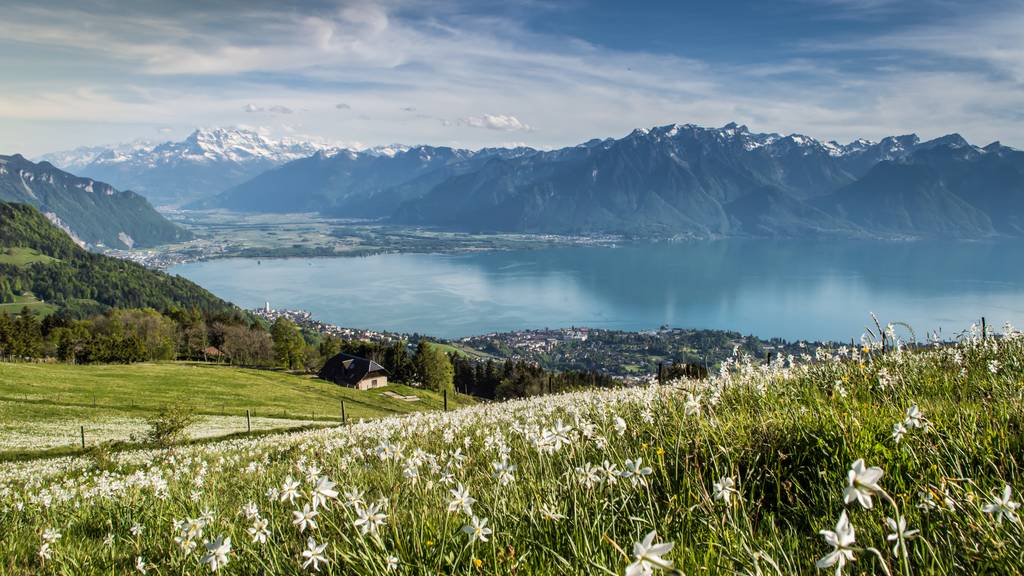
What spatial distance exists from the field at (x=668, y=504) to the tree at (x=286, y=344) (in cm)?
11087

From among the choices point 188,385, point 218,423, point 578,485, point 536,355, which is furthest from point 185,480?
point 536,355

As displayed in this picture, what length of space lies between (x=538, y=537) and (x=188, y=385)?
73307mm

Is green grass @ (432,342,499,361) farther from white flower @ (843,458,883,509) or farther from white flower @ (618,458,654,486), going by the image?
white flower @ (843,458,883,509)

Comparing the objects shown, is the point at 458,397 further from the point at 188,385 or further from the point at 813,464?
the point at 813,464

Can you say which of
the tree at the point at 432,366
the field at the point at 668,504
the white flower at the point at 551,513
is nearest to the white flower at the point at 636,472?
the field at the point at 668,504

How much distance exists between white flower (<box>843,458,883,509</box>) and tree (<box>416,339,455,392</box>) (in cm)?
10193

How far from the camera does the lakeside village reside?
14512cm

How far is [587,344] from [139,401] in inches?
5177

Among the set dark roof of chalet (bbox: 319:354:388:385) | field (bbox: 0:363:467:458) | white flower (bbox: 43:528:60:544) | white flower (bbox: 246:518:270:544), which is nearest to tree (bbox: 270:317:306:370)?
dark roof of chalet (bbox: 319:354:388:385)

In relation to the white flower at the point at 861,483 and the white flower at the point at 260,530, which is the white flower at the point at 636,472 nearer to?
the white flower at the point at 861,483

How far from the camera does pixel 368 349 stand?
370 ft

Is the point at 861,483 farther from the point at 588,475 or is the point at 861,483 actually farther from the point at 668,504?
the point at 668,504

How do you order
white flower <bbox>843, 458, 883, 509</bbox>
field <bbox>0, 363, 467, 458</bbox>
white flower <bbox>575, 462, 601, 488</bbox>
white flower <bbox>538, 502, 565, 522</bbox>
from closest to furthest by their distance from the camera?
white flower <bbox>843, 458, 883, 509</bbox>
white flower <bbox>538, 502, 565, 522</bbox>
white flower <bbox>575, 462, 601, 488</bbox>
field <bbox>0, 363, 467, 458</bbox>

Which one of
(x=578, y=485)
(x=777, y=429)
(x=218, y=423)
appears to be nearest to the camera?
(x=578, y=485)
